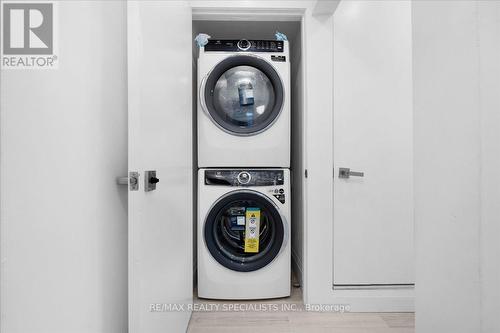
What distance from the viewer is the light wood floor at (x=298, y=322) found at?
5.31 ft

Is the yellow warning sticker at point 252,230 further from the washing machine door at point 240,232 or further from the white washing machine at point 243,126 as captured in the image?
the white washing machine at point 243,126

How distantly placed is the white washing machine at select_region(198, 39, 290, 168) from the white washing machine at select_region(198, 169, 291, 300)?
0.34ft

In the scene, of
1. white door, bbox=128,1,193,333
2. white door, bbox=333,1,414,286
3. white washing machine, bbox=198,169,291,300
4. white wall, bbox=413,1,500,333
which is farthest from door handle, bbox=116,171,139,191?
white door, bbox=333,1,414,286

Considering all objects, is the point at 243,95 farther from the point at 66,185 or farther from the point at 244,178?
the point at 66,185

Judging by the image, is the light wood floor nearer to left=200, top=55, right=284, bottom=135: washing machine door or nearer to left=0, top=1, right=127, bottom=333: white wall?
left=0, top=1, right=127, bottom=333: white wall

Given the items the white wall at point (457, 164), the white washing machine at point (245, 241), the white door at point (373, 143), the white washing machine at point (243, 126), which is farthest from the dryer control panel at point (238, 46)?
the white wall at point (457, 164)

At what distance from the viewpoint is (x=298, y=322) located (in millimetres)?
1685

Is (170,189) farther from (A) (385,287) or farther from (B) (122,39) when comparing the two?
(A) (385,287)

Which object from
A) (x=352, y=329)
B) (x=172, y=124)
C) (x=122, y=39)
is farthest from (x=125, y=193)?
(x=352, y=329)

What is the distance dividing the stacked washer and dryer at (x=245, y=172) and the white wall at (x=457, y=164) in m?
1.16


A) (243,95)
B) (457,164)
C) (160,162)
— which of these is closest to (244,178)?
(243,95)

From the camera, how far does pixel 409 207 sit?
181 cm

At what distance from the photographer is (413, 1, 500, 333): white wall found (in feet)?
1.87

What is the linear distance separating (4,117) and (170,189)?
66 cm
